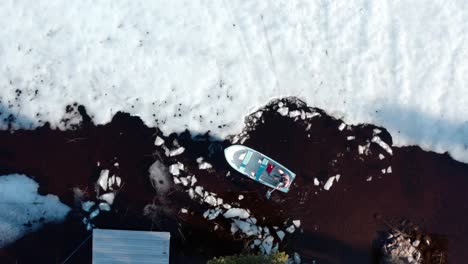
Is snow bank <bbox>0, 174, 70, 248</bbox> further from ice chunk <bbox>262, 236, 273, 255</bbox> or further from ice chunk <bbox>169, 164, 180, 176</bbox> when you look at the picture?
ice chunk <bbox>262, 236, 273, 255</bbox>

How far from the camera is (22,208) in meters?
9.52

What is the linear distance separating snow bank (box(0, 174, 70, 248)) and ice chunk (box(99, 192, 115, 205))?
0.83 metres

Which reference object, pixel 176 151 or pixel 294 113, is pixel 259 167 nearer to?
pixel 294 113

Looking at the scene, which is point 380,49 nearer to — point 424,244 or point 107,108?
point 424,244

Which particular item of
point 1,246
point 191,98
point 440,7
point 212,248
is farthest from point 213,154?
point 440,7

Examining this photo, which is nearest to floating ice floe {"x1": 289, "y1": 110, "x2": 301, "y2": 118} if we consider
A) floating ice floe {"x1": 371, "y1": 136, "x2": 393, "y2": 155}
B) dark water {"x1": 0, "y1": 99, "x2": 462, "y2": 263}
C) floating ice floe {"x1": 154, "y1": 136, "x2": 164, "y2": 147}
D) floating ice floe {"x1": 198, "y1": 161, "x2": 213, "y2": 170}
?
dark water {"x1": 0, "y1": 99, "x2": 462, "y2": 263}

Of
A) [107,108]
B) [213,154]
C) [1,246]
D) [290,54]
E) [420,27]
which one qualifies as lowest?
[1,246]

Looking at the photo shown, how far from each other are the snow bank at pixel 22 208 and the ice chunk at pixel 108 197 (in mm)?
827

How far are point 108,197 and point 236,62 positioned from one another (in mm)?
4240

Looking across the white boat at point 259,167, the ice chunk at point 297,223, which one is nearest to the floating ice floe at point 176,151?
the white boat at point 259,167

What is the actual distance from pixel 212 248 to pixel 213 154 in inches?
84.0


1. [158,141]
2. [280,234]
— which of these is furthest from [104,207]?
[280,234]

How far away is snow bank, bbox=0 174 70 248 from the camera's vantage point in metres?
9.48

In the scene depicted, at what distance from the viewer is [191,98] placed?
970 cm
